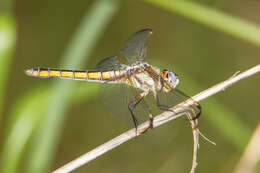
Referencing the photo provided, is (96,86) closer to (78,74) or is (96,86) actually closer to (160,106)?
(78,74)

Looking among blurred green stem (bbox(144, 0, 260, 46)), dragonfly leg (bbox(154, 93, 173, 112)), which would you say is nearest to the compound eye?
dragonfly leg (bbox(154, 93, 173, 112))

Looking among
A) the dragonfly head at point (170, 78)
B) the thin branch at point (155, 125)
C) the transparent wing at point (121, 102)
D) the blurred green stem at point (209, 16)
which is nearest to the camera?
the thin branch at point (155, 125)

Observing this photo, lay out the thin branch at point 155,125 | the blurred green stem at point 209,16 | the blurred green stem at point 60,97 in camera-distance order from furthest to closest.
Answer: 1. the blurred green stem at point 209,16
2. the blurred green stem at point 60,97
3. the thin branch at point 155,125

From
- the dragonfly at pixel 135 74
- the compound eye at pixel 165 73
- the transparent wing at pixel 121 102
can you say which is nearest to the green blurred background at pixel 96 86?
the dragonfly at pixel 135 74

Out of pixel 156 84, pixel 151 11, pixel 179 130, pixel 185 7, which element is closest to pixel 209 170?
pixel 179 130

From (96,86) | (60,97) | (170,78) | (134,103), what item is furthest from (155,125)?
(96,86)

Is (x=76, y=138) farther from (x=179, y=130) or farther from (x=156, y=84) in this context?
(x=156, y=84)

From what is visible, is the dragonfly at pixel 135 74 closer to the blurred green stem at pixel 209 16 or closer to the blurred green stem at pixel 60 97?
the blurred green stem at pixel 60 97

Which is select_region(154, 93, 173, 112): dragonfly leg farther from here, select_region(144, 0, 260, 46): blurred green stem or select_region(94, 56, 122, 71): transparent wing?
select_region(144, 0, 260, 46): blurred green stem
